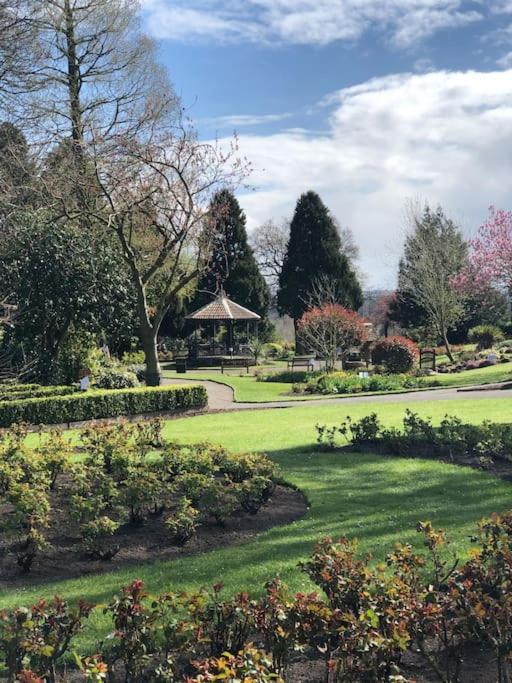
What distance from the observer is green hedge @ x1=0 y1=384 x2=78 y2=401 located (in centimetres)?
1591

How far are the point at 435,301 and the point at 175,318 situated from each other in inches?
664

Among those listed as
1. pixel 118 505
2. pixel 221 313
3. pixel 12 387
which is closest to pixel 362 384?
pixel 12 387

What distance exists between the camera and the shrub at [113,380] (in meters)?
19.9

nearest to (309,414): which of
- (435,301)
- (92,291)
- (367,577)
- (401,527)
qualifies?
(92,291)

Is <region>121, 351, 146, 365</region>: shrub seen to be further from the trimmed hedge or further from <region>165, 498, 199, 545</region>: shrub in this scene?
<region>165, 498, 199, 545</region>: shrub

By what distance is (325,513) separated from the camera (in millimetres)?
6664

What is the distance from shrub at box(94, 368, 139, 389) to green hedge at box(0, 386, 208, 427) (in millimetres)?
3071

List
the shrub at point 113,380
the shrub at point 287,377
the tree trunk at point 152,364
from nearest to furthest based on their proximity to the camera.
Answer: the tree trunk at point 152,364, the shrub at point 113,380, the shrub at point 287,377

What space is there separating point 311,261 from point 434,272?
11.7 meters

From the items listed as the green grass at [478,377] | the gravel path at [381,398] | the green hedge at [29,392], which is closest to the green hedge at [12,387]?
the green hedge at [29,392]

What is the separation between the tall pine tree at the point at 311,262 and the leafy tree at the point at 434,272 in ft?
13.3

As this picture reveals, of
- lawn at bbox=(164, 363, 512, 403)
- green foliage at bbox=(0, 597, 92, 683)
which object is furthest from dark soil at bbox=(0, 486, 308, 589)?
lawn at bbox=(164, 363, 512, 403)

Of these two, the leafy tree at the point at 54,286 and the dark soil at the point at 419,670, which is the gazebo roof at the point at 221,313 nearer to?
the leafy tree at the point at 54,286

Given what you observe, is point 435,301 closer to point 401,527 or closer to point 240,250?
point 240,250
